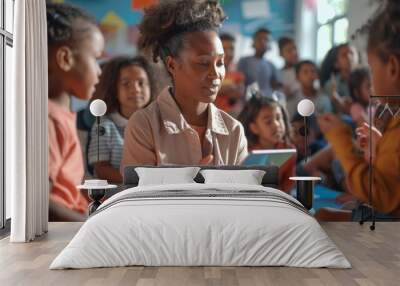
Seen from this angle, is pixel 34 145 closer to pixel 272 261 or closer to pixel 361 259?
pixel 272 261

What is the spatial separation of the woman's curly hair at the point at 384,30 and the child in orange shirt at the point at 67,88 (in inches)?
135

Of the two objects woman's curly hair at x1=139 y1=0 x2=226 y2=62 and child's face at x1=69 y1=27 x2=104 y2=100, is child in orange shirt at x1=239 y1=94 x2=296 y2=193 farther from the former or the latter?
child's face at x1=69 y1=27 x2=104 y2=100

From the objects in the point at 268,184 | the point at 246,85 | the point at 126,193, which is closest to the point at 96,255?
the point at 126,193

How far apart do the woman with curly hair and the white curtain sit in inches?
57.1

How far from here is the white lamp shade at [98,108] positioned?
24.9 ft

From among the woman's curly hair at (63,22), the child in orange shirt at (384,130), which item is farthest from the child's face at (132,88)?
the child in orange shirt at (384,130)

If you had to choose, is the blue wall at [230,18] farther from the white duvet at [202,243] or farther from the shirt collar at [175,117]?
the white duvet at [202,243]

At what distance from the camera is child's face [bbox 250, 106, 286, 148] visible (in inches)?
314

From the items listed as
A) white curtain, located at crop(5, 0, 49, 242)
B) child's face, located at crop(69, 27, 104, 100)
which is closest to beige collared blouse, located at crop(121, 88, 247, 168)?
child's face, located at crop(69, 27, 104, 100)

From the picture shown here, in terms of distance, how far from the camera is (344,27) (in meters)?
8.02

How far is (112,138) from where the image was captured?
26.2 ft

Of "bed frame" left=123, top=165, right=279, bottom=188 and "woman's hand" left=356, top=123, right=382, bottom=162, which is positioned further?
"woman's hand" left=356, top=123, right=382, bottom=162

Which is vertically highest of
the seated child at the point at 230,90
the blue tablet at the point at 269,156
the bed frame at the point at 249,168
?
the seated child at the point at 230,90

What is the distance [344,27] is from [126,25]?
9.15 ft
